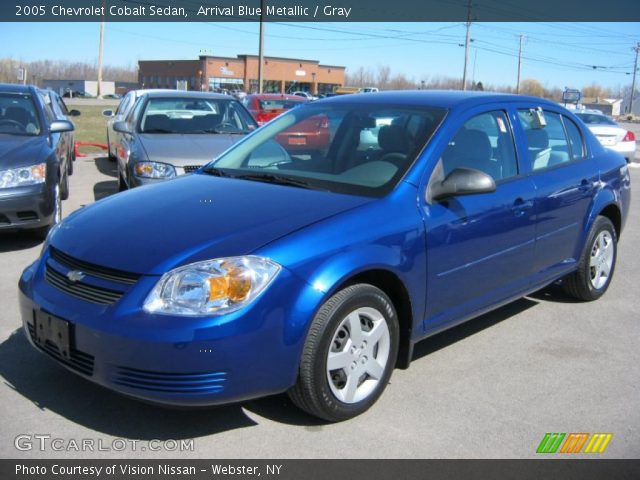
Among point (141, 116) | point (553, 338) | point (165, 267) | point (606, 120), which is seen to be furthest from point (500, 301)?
point (606, 120)

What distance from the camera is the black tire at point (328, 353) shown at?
312 cm

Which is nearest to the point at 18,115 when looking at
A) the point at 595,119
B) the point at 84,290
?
the point at 84,290

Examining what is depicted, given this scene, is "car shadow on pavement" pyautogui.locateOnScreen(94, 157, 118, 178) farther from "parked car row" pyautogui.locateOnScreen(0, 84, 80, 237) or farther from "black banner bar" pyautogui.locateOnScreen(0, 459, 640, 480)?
"black banner bar" pyautogui.locateOnScreen(0, 459, 640, 480)

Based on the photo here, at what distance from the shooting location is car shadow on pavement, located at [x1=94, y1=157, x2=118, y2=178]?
12770mm

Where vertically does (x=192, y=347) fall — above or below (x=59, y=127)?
below

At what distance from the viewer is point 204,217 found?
3.43 m

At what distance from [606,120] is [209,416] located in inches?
742

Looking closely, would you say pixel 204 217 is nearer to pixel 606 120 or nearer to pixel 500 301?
pixel 500 301

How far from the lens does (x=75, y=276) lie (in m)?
3.19

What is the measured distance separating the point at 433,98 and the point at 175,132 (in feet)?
16.1

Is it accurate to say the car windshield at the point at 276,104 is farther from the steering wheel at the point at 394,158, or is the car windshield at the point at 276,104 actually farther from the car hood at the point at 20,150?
the steering wheel at the point at 394,158

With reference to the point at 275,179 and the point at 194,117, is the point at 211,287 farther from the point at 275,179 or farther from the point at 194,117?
the point at 194,117

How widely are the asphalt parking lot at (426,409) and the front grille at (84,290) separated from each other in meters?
0.66

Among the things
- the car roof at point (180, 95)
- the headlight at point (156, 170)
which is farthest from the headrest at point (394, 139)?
the car roof at point (180, 95)
